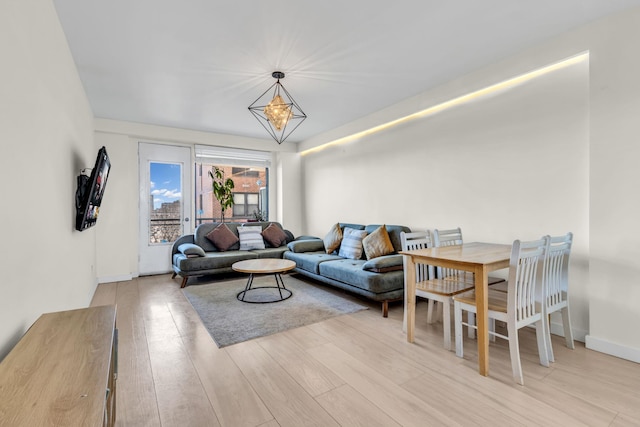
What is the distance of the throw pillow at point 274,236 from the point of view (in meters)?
5.76

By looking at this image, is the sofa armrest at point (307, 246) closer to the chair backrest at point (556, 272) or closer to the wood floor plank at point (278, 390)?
the wood floor plank at point (278, 390)

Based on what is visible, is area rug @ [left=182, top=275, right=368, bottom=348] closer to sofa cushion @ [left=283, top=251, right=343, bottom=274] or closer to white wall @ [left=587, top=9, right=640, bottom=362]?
sofa cushion @ [left=283, top=251, right=343, bottom=274]

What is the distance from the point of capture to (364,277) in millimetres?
3395

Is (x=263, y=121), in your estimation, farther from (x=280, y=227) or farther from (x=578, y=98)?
(x=578, y=98)

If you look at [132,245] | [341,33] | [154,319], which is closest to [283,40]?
[341,33]

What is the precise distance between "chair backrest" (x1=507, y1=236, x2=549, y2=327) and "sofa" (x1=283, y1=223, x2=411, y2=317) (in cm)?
138

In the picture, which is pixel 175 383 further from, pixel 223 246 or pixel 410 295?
pixel 223 246

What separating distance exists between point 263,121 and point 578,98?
404cm

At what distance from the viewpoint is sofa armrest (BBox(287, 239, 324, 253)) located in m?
5.09

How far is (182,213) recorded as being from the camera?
18.8 ft

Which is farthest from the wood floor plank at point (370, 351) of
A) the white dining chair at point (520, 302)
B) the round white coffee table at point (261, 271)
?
the round white coffee table at point (261, 271)

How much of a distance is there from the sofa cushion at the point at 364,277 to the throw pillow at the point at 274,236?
2008 mm

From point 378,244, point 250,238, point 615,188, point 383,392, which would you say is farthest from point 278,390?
point 250,238

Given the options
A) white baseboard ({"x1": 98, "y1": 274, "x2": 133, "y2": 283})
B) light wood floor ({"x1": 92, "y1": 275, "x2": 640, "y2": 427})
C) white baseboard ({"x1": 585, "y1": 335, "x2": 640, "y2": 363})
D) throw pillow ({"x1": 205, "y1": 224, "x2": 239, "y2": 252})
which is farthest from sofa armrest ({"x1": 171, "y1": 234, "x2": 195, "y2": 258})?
white baseboard ({"x1": 585, "y1": 335, "x2": 640, "y2": 363})
